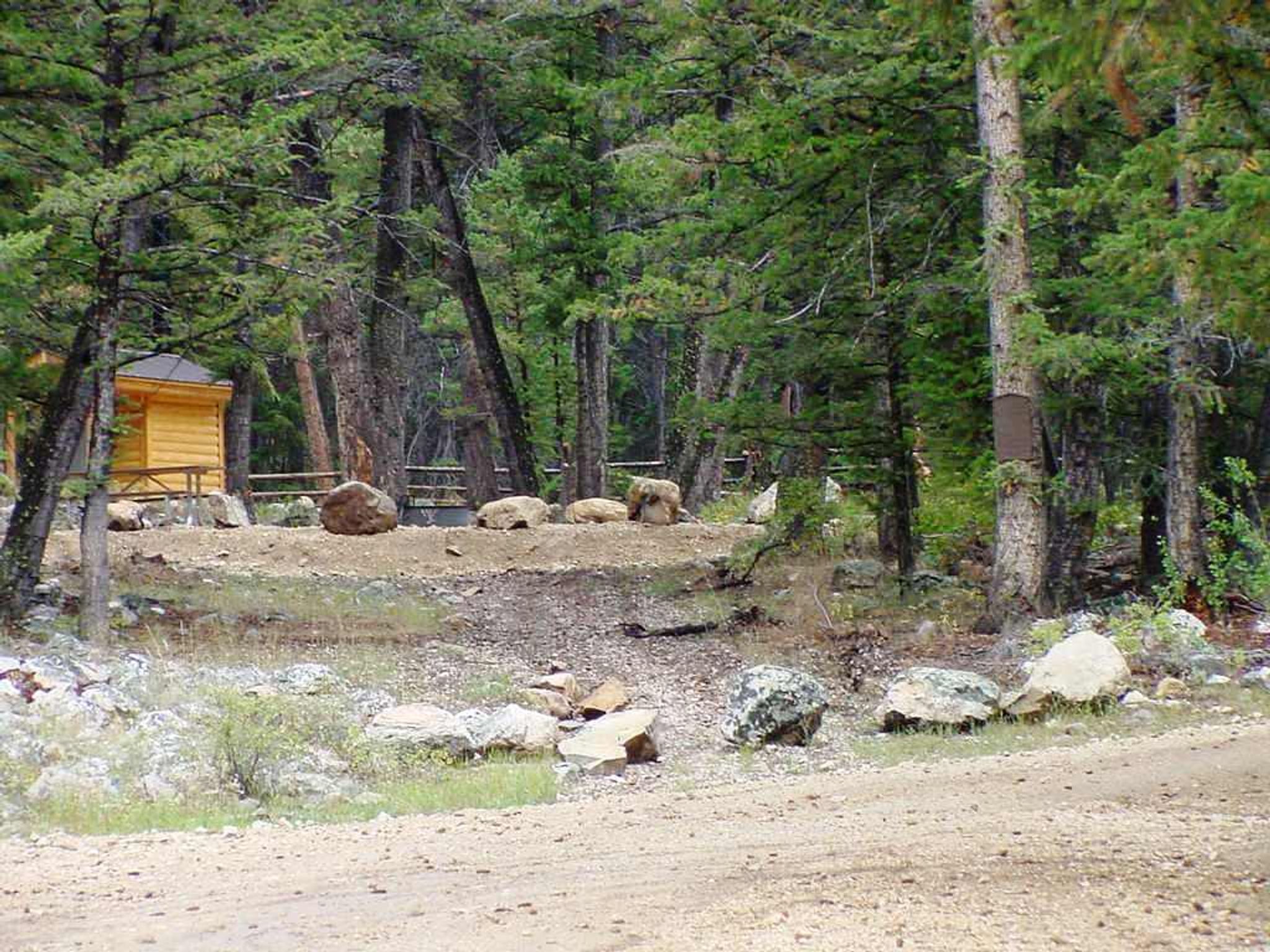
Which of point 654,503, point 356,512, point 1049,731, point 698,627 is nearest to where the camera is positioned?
point 1049,731

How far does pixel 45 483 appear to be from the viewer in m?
12.3

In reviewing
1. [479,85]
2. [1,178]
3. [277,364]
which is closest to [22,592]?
[1,178]

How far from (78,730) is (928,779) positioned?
5098mm

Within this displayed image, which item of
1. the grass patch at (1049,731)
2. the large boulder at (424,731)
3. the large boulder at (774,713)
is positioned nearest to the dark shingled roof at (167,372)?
the large boulder at (424,731)

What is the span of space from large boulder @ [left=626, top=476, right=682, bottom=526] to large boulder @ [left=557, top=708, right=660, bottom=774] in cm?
1118

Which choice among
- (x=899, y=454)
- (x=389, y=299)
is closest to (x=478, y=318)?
(x=389, y=299)

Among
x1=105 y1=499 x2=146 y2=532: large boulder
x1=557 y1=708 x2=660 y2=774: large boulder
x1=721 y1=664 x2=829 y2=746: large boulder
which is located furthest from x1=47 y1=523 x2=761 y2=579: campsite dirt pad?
x1=721 y1=664 x2=829 y2=746: large boulder

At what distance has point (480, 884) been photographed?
17.8ft

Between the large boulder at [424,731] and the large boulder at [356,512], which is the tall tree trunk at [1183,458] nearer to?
the large boulder at [424,731]

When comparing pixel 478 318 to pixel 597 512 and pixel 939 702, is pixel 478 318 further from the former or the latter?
pixel 939 702

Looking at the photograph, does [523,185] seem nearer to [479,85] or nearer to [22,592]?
[479,85]

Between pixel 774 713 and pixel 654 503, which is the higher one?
pixel 654 503

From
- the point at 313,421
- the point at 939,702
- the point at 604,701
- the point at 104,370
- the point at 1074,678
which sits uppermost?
the point at 313,421

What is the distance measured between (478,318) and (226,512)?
512cm
